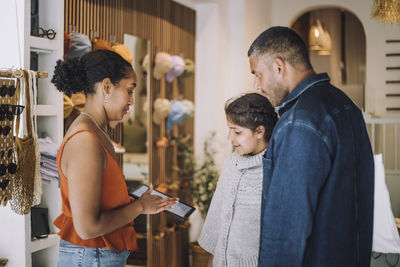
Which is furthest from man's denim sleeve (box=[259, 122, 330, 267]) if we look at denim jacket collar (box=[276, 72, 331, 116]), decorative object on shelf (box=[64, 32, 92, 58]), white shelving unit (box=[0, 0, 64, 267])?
decorative object on shelf (box=[64, 32, 92, 58])

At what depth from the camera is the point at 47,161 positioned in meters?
2.58

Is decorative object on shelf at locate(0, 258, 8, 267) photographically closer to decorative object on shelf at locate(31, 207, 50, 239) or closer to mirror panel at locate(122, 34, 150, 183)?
decorative object on shelf at locate(31, 207, 50, 239)

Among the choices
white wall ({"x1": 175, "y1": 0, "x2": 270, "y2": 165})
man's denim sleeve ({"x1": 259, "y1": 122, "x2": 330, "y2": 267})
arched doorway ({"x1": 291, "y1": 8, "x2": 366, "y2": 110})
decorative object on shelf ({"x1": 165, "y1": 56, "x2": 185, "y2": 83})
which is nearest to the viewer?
man's denim sleeve ({"x1": 259, "y1": 122, "x2": 330, "y2": 267})

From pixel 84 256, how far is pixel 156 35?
2810 millimetres

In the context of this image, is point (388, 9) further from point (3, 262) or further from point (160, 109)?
point (3, 262)

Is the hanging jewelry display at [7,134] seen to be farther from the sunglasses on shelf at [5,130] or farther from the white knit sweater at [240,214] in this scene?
the white knit sweater at [240,214]

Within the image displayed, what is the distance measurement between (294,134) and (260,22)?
4.35 metres

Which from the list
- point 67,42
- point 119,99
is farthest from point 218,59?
point 119,99

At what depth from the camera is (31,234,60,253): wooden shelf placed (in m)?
2.52

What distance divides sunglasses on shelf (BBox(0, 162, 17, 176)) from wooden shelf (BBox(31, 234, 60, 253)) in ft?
1.58

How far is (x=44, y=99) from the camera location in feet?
8.99

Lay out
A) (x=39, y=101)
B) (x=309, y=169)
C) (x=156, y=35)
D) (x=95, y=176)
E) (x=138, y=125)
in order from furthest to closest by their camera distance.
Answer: (x=156, y=35), (x=138, y=125), (x=39, y=101), (x=95, y=176), (x=309, y=169)

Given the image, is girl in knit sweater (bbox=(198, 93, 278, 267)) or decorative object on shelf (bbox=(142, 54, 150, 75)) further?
decorative object on shelf (bbox=(142, 54, 150, 75))

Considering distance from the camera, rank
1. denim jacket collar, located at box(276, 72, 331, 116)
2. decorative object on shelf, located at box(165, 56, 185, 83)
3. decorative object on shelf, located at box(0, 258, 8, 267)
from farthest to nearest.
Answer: decorative object on shelf, located at box(165, 56, 185, 83)
decorative object on shelf, located at box(0, 258, 8, 267)
denim jacket collar, located at box(276, 72, 331, 116)
